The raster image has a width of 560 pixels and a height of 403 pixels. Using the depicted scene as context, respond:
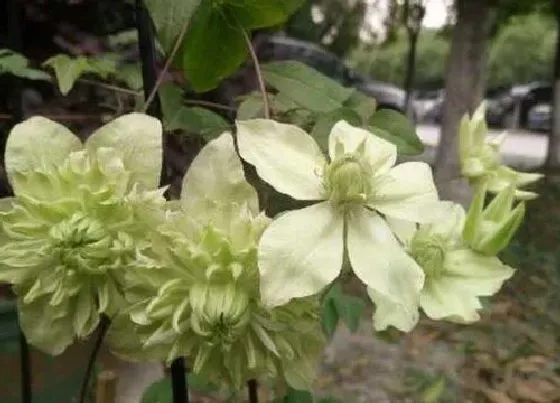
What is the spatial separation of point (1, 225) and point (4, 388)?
86 cm

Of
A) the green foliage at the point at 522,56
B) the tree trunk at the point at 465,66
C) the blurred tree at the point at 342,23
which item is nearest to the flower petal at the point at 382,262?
the tree trunk at the point at 465,66

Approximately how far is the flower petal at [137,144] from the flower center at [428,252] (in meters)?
0.13

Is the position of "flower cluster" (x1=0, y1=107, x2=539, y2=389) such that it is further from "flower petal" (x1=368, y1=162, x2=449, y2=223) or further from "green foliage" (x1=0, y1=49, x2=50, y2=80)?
"green foliage" (x1=0, y1=49, x2=50, y2=80)

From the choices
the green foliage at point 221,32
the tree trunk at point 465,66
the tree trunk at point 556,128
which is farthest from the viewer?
the tree trunk at point 556,128

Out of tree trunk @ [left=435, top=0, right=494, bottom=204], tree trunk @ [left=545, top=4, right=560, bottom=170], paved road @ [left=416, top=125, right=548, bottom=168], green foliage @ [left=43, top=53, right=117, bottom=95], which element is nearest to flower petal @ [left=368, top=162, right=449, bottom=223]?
green foliage @ [left=43, top=53, right=117, bottom=95]

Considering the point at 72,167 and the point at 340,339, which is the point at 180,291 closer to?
the point at 72,167

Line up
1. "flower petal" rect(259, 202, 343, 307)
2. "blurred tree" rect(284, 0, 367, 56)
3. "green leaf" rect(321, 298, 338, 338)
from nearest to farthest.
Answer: "flower petal" rect(259, 202, 343, 307), "green leaf" rect(321, 298, 338, 338), "blurred tree" rect(284, 0, 367, 56)

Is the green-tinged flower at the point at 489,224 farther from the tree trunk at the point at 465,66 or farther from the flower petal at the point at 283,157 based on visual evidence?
Answer: the tree trunk at the point at 465,66

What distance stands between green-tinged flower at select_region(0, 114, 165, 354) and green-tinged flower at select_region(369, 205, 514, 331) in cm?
12

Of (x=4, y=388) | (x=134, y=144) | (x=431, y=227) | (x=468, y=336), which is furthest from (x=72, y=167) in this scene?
(x=468, y=336)

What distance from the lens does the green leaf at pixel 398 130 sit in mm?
501

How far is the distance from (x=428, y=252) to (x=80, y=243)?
0.57 ft

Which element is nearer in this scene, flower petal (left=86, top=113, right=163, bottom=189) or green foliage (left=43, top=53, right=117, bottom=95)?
flower petal (left=86, top=113, right=163, bottom=189)

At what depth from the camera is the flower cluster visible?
12.9 inches
